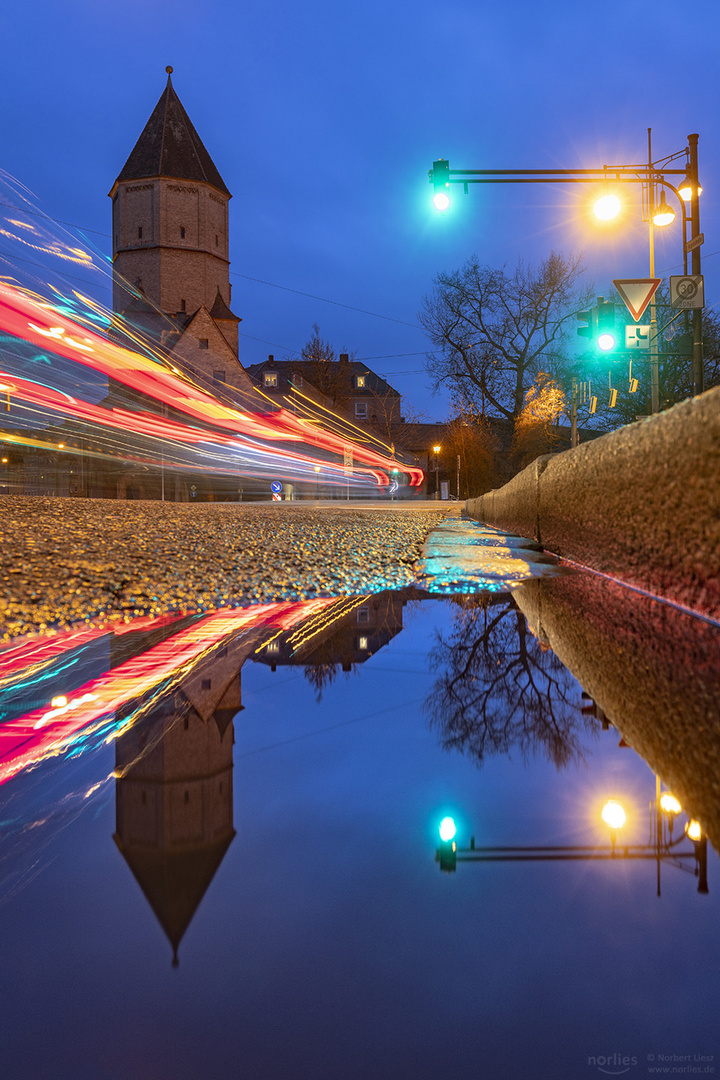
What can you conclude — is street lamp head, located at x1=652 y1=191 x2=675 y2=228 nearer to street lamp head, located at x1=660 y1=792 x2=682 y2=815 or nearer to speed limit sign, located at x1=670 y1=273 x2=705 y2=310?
speed limit sign, located at x1=670 y1=273 x2=705 y2=310

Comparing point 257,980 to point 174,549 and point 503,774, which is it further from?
point 174,549

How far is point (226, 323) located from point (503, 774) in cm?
6203

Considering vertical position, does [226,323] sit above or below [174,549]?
above

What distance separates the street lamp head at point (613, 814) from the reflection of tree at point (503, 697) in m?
0.22

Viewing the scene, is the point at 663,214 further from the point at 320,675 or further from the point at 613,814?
the point at 613,814

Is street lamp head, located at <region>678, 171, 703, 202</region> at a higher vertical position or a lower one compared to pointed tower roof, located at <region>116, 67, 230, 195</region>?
lower

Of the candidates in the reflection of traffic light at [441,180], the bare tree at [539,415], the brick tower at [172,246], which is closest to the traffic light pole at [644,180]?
the reflection of traffic light at [441,180]

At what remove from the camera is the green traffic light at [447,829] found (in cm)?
114

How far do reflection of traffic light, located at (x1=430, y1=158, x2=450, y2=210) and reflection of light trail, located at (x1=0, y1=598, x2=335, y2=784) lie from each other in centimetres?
1166

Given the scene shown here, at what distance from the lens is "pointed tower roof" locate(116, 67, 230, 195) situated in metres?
57.0

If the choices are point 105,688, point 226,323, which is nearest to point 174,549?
point 105,688

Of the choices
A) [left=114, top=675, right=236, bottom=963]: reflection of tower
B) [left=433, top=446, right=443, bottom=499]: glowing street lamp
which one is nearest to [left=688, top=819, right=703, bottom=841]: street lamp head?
[left=114, top=675, right=236, bottom=963]: reflection of tower

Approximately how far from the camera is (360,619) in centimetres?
350

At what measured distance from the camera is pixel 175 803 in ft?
4.42
